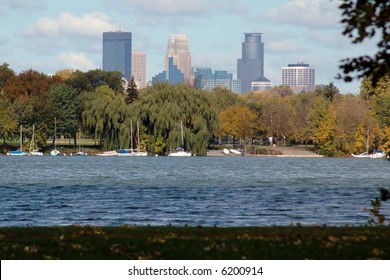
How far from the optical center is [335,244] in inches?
730

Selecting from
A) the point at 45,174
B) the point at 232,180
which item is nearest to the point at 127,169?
the point at 45,174

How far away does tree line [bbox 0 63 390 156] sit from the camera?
107750mm

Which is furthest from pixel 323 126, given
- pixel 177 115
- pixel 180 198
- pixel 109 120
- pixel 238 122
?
pixel 180 198

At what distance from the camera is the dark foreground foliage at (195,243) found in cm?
1752

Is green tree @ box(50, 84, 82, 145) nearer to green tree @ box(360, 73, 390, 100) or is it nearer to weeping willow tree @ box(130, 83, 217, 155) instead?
weeping willow tree @ box(130, 83, 217, 155)

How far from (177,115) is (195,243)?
86.7 m

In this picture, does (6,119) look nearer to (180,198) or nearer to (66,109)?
(66,109)

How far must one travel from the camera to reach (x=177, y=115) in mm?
105562

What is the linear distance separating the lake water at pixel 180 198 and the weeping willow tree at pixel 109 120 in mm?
30945

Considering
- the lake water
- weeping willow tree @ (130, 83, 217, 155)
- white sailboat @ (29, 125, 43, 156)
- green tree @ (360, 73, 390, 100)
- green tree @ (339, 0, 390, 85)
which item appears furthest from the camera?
white sailboat @ (29, 125, 43, 156)

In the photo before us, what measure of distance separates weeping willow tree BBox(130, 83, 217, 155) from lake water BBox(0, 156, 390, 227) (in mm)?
27624

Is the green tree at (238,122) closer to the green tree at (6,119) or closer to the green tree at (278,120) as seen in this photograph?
the green tree at (278,120)

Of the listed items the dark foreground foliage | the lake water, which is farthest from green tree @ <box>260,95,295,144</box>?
the dark foreground foliage

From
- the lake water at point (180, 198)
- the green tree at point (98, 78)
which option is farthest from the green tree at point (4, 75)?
the lake water at point (180, 198)
